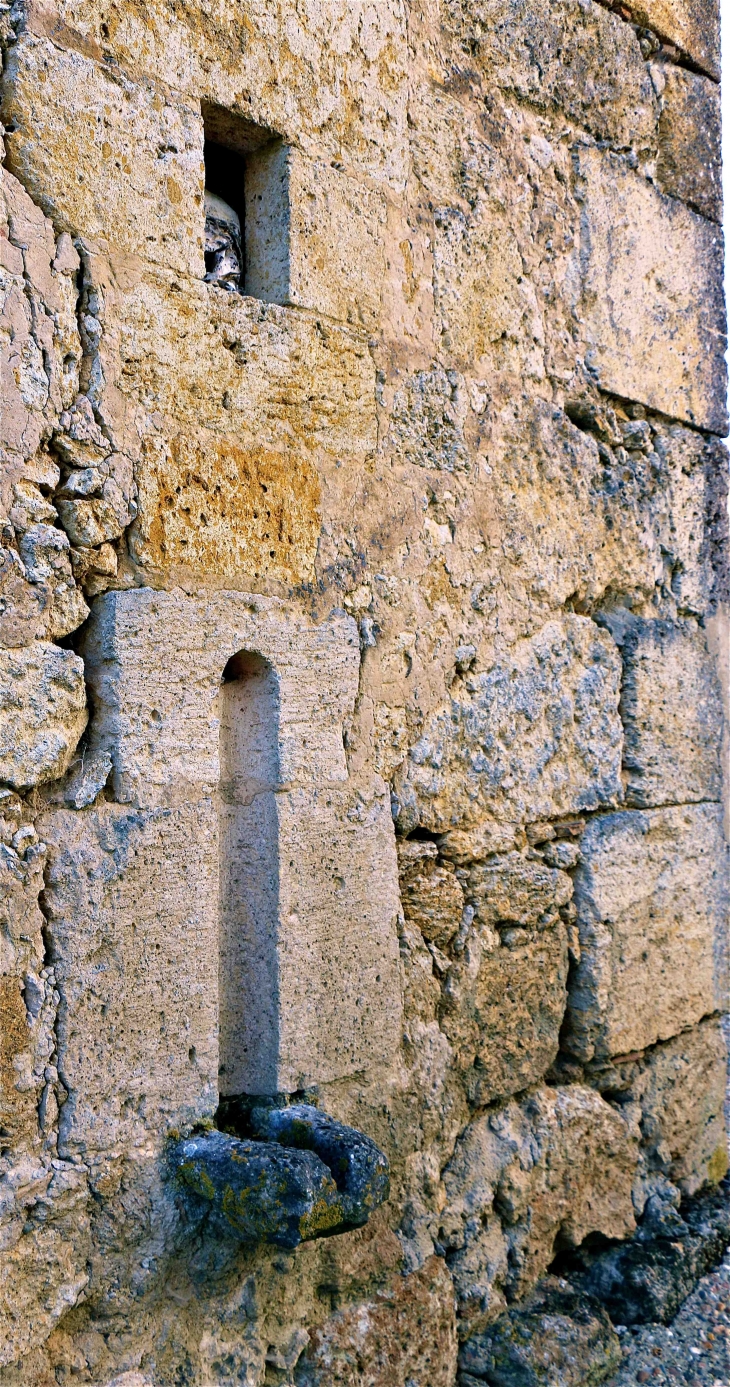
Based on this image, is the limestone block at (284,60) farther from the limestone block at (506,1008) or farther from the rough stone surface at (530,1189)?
the rough stone surface at (530,1189)

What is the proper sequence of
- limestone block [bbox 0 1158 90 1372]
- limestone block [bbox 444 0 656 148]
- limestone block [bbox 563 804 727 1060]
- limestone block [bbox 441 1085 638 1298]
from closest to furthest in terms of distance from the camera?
limestone block [bbox 0 1158 90 1372], limestone block [bbox 441 1085 638 1298], limestone block [bbox 444 0 656 148], limestone block [bbox 563 804 727 1060]

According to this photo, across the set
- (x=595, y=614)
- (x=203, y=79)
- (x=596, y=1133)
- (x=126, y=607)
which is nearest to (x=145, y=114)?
(x=203, y=79)

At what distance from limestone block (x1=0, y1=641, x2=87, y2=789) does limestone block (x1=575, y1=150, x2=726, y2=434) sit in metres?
1.85

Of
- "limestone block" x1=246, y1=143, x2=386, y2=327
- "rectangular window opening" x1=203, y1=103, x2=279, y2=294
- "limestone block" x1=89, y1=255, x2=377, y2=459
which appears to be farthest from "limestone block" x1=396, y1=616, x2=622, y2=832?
"rectangular window opening" x1=203, y1=103, x2=279, y2=294

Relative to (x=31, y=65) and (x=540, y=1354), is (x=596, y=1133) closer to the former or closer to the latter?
(x=540, y=1354)

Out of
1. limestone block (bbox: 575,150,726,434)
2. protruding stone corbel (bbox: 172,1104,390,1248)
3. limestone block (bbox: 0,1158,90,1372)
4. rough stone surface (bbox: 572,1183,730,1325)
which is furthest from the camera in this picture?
limestone block (bbox: 575,150,726,434)

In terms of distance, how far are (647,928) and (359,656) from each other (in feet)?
4.37

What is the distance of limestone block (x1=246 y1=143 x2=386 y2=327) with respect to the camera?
2.36 m

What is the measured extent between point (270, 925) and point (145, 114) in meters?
1.51

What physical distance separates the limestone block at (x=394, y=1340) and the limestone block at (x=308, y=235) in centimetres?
206

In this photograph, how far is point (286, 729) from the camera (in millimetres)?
2287

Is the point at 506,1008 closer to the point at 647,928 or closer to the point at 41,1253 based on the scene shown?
the point at 647,928

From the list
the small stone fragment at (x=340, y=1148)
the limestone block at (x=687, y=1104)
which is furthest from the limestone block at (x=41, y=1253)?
the limestone block at (x=687, y=1104)

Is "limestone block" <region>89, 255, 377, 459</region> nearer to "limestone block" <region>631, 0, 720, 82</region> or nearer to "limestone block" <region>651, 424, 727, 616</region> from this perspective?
"limestone block" <region>651, 424, 727, 616</region>
